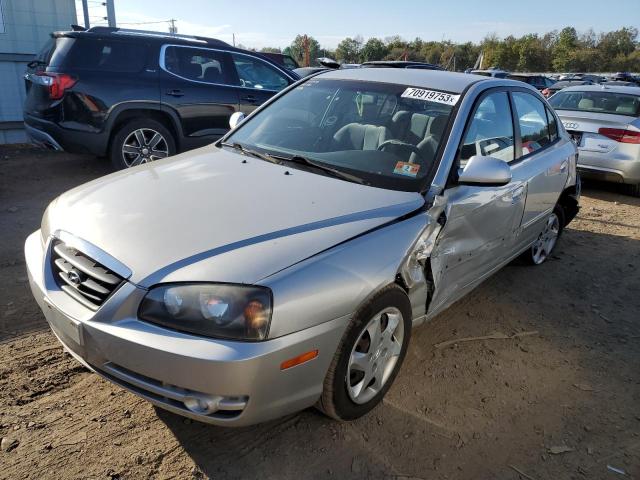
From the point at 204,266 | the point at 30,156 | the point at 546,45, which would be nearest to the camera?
the point at 204,266

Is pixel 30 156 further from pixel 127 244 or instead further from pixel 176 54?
pixel 127 244

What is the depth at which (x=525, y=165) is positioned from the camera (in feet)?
12.6

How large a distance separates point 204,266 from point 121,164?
5.06 m

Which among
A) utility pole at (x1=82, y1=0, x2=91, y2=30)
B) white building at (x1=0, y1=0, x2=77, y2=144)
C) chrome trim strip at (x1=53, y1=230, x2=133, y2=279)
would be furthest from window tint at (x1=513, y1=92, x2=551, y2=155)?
utility pole at (x1=82, y1=0, x2=91, y2=30)

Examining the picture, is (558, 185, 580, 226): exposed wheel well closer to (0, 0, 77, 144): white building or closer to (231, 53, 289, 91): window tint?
(231, 53, 289, 91): window tint

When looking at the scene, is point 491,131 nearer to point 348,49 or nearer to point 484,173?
point 484,173

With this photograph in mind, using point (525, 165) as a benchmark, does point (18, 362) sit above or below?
below

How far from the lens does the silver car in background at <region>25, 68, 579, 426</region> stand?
6.70ft

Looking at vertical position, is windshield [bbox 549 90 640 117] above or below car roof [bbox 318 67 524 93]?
below

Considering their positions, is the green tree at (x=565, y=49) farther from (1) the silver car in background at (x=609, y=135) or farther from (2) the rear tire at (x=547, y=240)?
(2) the rear tire at (x=547, y=240)

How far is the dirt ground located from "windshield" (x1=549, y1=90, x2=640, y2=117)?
4911 millimetres

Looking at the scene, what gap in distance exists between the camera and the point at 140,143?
6.69 meters

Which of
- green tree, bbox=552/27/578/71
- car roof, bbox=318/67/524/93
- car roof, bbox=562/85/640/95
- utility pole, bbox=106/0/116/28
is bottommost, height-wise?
car roof, bbox=562/85/640/95

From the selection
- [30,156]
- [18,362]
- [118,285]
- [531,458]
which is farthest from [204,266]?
[30,156]
